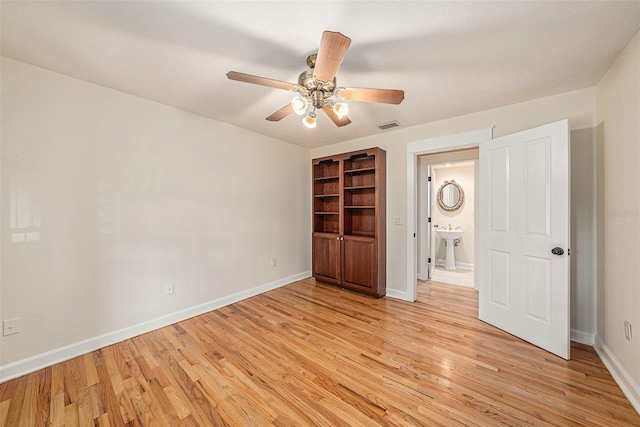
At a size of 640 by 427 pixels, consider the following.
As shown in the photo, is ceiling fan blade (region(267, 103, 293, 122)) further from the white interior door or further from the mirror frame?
the mirror frame

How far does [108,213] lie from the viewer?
7.41ft

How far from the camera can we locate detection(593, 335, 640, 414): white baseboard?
59.4 inches

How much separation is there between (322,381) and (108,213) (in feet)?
8.04

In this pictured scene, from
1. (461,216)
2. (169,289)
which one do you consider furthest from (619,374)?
Result: (169,289)

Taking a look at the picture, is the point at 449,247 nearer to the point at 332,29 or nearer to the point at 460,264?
the point at 460,264

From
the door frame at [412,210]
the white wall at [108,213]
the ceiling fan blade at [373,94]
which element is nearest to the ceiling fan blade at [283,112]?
the ceiling fan blade at [373,94]

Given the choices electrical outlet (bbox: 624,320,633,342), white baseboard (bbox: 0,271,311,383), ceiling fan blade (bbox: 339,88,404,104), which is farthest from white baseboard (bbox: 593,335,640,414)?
white baseboard (bbox: 0,271,311,383)

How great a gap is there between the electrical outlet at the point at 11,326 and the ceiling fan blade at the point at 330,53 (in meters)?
2.90

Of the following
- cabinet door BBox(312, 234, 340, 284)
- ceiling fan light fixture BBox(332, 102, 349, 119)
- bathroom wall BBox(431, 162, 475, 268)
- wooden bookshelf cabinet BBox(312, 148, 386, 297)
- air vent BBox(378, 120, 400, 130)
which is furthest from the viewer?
bathroom wall BBox(431, 162, 475, 268)

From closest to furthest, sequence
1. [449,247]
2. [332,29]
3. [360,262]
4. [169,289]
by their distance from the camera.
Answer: [332,29] < [169,289] < [360,262] < [449,247]

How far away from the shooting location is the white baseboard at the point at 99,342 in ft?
5.96

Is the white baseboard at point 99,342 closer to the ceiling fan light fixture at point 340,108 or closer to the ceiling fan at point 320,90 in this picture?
the ceiling fan at point 320,90

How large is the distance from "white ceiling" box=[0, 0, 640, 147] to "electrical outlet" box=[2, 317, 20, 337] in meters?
2.01

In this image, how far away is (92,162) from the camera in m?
2.17
